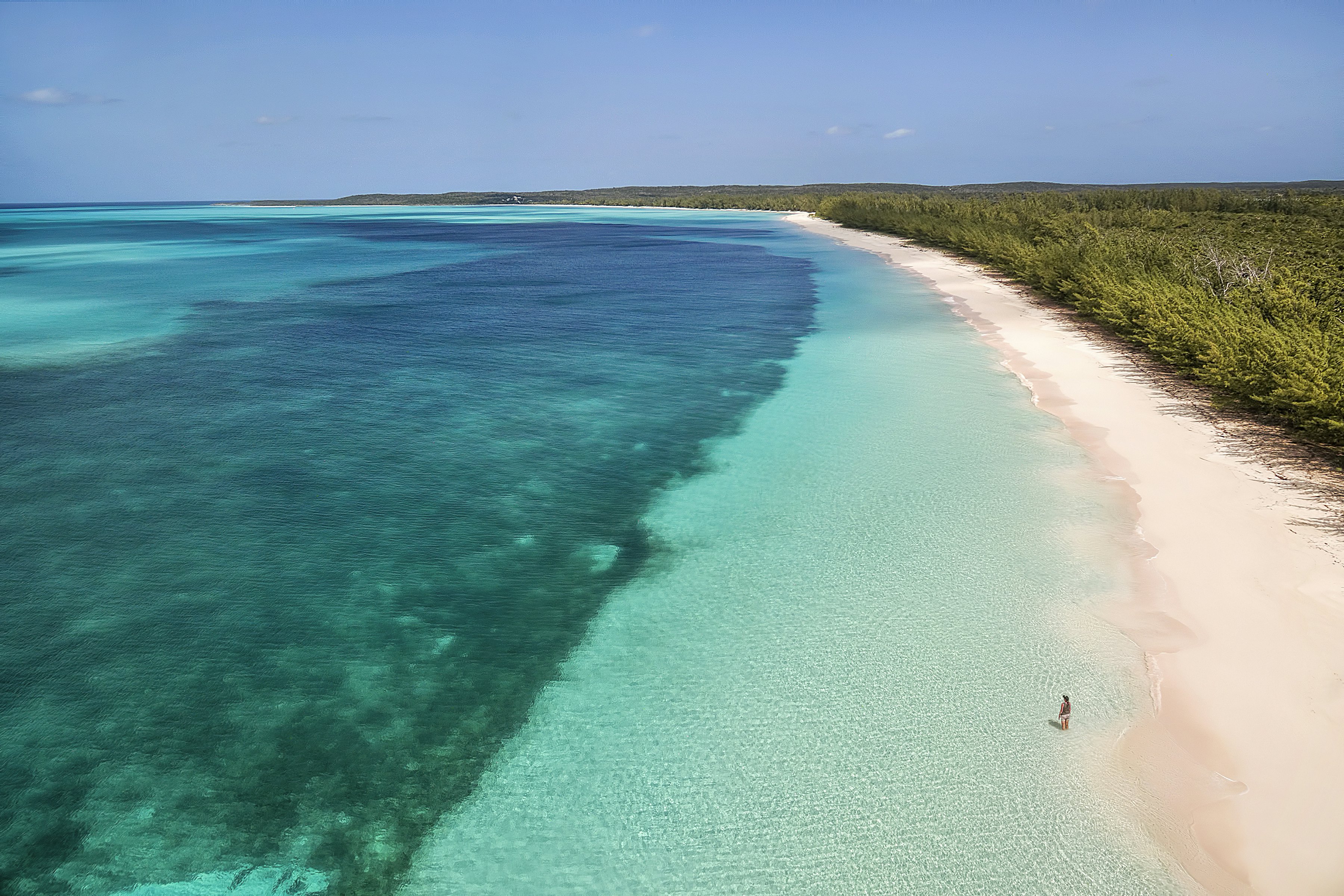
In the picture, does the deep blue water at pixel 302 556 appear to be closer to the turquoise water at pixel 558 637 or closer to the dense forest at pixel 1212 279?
the turquoise water at pixel 558 637

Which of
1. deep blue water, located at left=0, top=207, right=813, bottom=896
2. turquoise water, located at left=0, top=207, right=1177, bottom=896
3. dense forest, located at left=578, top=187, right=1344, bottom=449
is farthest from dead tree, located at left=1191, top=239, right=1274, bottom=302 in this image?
deep blue water, located at left=0, top=207, right=813, bottom=896

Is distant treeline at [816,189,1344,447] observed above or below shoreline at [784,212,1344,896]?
above

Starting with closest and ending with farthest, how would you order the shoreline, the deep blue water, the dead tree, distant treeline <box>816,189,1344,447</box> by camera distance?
the shoreline < the deep blue water < distant treeline <box>816,189,1344,447</box> < the dead tree

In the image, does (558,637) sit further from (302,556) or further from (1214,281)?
(1214,281)

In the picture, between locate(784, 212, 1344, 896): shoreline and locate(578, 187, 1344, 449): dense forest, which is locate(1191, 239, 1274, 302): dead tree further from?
locate(784, 212, 1344, 896): shoreline

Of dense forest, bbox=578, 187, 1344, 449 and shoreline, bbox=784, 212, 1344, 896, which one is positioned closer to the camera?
shoreline, bbox=784, 212, 1344, 896

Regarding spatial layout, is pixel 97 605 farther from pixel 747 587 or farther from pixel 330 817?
pixel 747 587

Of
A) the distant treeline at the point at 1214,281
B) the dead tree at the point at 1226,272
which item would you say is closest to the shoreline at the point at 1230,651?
the distant treeline at the point at 1214,281

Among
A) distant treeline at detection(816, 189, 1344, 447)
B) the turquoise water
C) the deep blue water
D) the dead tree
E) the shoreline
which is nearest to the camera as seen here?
the shoreline
